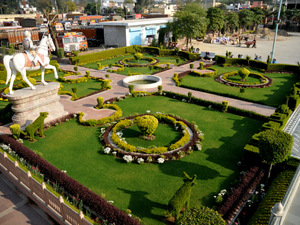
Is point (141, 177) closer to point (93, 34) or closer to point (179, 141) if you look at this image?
point (179, 141)

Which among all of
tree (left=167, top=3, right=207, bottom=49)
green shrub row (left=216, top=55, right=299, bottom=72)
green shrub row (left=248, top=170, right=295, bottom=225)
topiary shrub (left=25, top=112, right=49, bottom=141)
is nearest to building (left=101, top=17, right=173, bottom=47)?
tree (left=167, top=3, right=207, bottom=49)

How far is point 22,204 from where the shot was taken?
10836 millimetres

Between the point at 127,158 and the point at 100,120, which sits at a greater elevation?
the point at 100,120

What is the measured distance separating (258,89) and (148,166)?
16854mm

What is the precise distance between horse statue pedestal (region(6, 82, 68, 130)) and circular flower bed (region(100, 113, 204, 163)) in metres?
4.45

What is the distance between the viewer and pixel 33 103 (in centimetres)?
1666

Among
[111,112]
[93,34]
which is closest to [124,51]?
[93,34]

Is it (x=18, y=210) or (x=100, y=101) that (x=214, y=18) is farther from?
(x=18, y=210)

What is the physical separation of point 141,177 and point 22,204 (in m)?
5.49

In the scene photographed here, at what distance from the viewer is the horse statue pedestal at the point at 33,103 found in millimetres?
15992

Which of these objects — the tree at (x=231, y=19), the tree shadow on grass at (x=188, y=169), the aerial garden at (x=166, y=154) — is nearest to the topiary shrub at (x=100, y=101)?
the aerial garden at (x=166, y=154)

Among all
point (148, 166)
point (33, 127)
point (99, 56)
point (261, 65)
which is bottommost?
point (148, 166)

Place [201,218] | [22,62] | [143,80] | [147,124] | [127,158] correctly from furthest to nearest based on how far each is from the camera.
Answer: [143,80] < [22,62] < [147,124] < [127,158] < [201,218]

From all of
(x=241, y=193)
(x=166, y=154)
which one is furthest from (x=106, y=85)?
(x=241, y=193)
